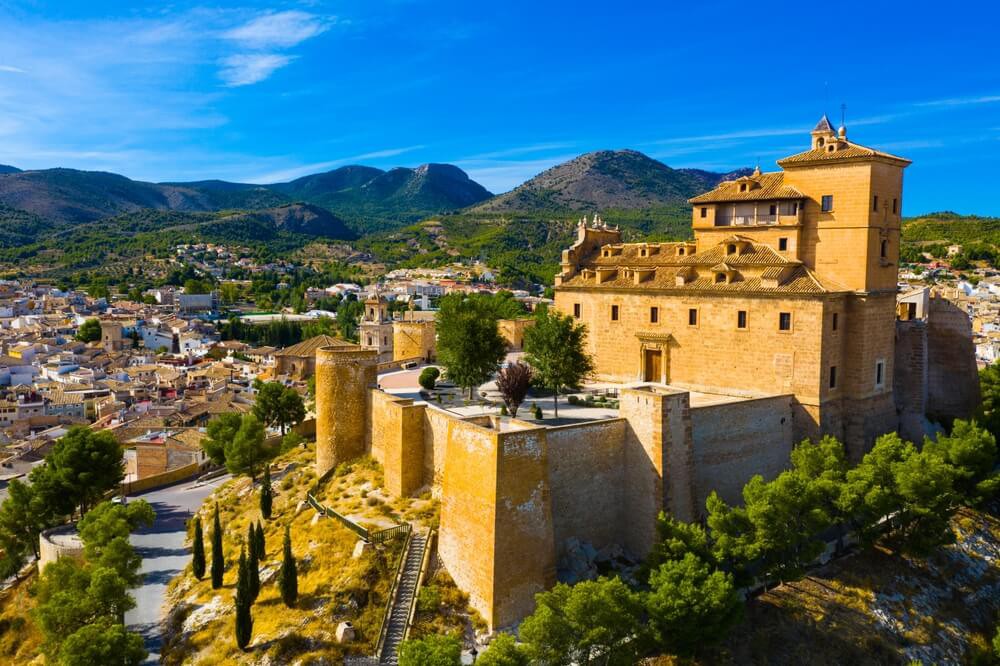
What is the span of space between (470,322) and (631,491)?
871 cm

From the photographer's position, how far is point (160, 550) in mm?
24766

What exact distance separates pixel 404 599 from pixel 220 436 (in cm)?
1829

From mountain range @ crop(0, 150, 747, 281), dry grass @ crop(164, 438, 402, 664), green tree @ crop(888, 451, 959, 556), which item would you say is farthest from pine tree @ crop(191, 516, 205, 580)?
mountain range @ crop(0, 150, 747, 281)

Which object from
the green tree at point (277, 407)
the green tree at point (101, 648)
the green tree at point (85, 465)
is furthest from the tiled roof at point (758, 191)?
the green tree at point (85, 465)

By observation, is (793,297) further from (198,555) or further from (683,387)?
(198,555)

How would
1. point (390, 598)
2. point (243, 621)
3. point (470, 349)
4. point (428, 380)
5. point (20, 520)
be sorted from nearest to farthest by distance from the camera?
1. point (390, 598)
2. point (243, 621)
3. point (470, 349)
4. point (20, 520)
5. point (428, 380)

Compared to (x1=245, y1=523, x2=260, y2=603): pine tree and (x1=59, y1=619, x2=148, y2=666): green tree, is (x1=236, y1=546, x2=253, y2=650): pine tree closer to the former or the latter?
(x1=245, y1=523, x2=260, y2=603): pine tree

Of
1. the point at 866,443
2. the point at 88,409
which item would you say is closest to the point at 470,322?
the point at 866,443

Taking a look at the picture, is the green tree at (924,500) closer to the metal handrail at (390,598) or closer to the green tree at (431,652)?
the metal handrail at (390,598)

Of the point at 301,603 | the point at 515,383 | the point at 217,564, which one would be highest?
the point at 515,383

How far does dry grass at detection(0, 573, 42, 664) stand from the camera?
21797mm

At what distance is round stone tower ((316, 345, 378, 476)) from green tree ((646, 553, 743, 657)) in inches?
433

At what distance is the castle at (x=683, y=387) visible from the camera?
16.5 metres

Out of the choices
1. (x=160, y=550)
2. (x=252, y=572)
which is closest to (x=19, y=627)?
(x=160, y=550)
